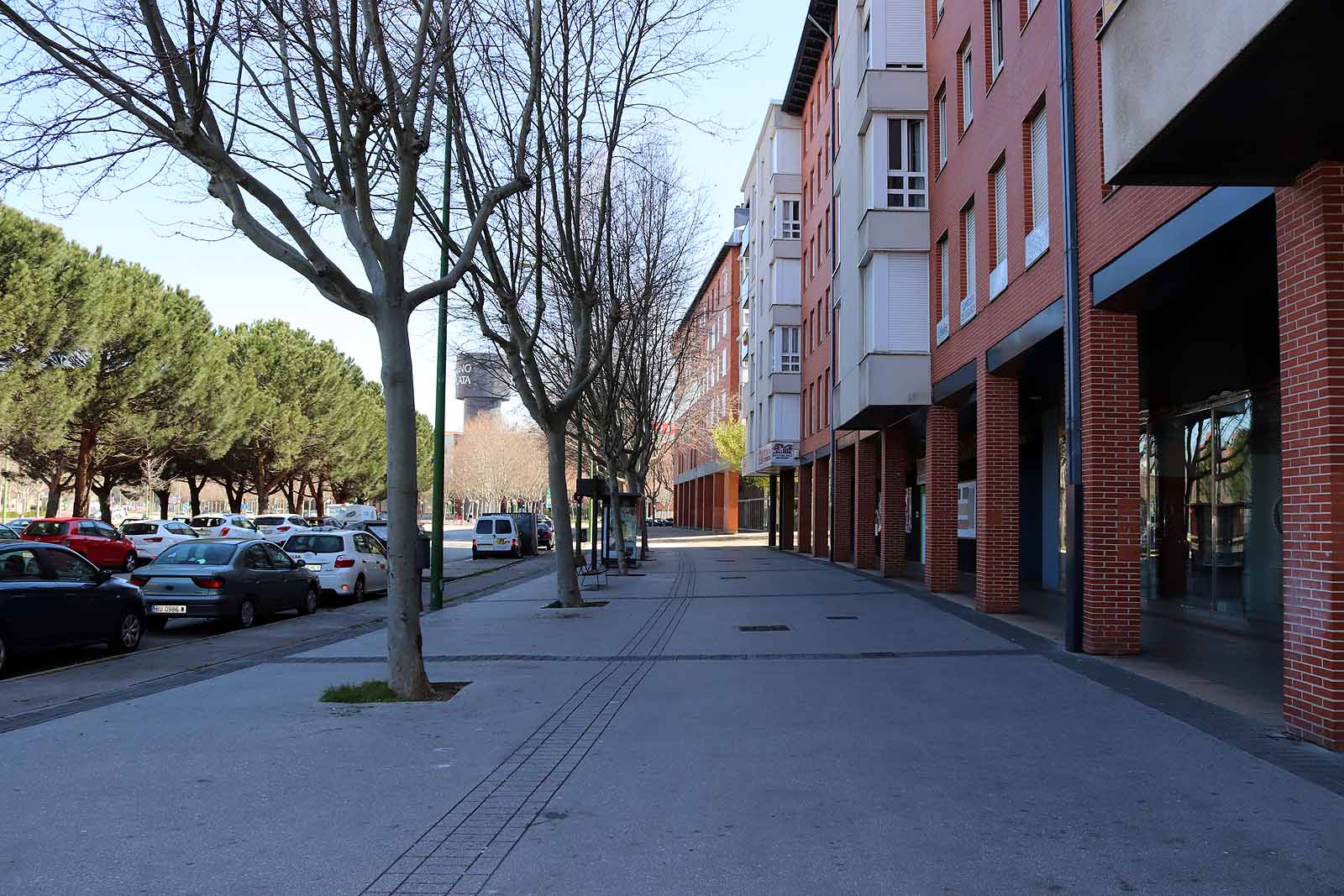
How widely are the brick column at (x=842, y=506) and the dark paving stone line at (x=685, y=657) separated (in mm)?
19019

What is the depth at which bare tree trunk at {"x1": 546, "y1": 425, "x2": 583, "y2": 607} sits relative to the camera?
16.8 metres

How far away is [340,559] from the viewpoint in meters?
20.9

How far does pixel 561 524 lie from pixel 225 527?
1112 inches

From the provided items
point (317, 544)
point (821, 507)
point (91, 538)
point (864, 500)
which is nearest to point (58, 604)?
point (317, 544)

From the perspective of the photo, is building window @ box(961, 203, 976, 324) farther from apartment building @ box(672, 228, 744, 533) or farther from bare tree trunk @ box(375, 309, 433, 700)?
apartment building @ box(672, 228, 744, 533)

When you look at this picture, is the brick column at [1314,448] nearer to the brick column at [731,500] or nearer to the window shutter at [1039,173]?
the window shutter at [1039,173]

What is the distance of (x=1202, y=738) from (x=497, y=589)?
59.3 ft

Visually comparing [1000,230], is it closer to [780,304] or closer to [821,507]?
[821,507]

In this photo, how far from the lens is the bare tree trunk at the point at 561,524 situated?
16.8 meters

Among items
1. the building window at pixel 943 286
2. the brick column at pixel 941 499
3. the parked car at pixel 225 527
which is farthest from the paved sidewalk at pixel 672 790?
the parked car at pixel 225 527

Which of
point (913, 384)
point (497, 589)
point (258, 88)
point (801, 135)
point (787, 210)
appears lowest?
point (497, 589)

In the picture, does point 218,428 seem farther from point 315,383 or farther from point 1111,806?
point 1111,806

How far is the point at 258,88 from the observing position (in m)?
9.68

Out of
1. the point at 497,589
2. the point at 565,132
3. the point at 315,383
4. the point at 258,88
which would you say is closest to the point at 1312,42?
the point at 258,88
